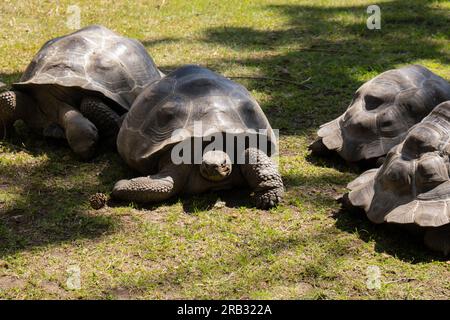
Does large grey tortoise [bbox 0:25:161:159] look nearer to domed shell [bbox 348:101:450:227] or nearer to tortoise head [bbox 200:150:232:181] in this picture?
tortoise head [bbox 200:150:232:181]

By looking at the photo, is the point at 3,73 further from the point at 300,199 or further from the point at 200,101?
the point at 300,199

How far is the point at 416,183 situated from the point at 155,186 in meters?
1.59

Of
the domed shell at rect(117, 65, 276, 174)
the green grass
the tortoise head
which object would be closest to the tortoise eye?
the green grass

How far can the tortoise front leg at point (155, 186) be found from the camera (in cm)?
423

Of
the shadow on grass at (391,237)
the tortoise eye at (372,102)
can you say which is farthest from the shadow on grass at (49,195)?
the tortoise eye at (372,102)

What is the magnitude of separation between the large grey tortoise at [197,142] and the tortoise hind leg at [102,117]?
1.94 feet

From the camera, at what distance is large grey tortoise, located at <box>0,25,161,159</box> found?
5113 mm

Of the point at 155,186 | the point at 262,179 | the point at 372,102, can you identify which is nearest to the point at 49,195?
the point at 155,186

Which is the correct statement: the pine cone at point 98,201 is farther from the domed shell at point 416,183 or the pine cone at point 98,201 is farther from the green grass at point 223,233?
the domed shell at point 416,183

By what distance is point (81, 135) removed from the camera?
16.0 ft

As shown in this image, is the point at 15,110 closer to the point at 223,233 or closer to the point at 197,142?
the point at 197,142

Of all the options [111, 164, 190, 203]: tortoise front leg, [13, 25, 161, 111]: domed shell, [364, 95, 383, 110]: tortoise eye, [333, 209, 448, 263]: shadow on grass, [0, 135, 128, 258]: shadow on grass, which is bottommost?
[0, 135, 128, 258]: shadow on grass

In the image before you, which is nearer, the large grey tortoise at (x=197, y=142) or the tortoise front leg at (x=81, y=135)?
the large grey tortoise at (x=197, y=142)

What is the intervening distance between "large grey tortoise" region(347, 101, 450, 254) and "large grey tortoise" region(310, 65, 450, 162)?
661mm
